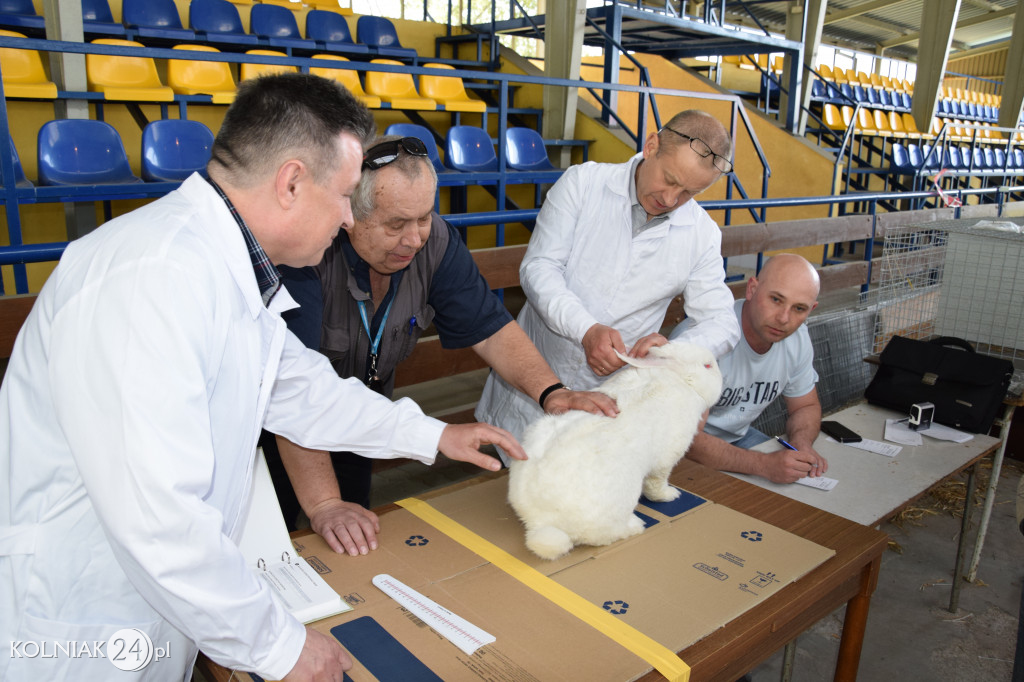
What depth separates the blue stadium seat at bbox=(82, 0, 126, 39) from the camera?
5.22m

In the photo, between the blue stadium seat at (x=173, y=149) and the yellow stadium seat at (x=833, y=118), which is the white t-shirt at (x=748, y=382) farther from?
the yellow stadium seat at (x=833, y=118)

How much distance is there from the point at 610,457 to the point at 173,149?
388 cm

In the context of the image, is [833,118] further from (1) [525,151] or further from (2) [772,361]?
(2) [772,361]

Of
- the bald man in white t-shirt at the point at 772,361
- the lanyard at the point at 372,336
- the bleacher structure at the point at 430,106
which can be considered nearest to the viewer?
the lanyard at the point at 372,336

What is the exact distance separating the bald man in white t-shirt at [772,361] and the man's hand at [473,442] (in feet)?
3.85

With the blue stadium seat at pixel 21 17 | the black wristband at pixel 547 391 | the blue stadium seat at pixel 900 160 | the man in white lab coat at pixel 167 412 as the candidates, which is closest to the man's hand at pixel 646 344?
the black wristband at pixel 547 391

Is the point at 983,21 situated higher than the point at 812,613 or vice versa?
the point at 983,21

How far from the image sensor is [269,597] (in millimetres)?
979

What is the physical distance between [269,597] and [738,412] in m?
1.98

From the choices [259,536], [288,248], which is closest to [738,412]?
[259,536]

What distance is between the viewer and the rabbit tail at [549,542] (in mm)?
1354

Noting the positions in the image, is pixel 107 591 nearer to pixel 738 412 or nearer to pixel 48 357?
pixel 48 357

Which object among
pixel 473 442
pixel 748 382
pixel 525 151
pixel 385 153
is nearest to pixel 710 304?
pixel 748 382

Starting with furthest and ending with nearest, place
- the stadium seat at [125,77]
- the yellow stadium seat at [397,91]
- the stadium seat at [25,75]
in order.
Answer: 1. the yellow stadium seat at [397,91]
2. the stadium seat at [125,77]
3. the stadium seat at [25,75]
